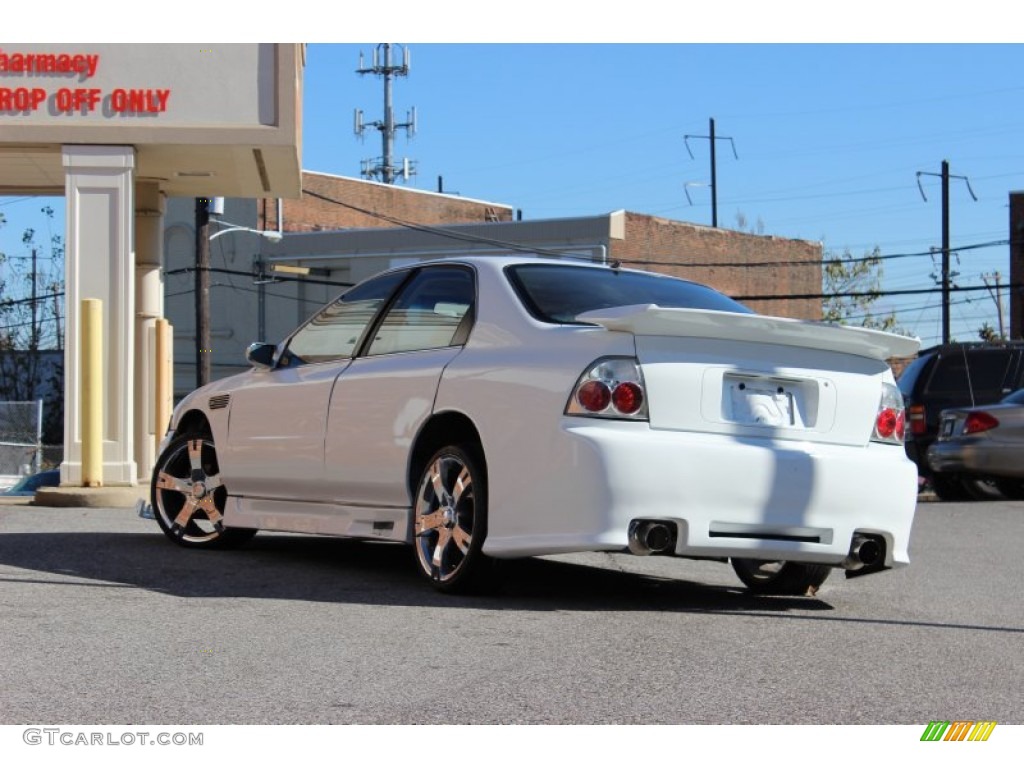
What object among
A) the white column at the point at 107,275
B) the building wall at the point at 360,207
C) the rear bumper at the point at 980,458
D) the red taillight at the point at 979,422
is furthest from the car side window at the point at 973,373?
the building wall at the point at 360,207

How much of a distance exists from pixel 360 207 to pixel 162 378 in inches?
1734

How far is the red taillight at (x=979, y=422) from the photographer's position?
16.6 m

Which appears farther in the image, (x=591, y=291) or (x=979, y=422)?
(x=979, y=422)

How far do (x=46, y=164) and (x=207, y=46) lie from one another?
8.38ft

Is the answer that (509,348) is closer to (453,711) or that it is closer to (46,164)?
(453,711)

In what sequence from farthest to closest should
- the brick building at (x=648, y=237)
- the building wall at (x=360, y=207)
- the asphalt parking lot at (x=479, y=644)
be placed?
the building wall at (x=360, y=207)
the brick building at (x=648, y=237)
the asphalt parking lot at (x=479, y=644)

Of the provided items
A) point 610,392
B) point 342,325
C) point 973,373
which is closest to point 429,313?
point 342,325

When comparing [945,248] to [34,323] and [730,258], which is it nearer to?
[730,258]

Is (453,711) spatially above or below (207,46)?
below

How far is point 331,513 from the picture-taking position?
25.9ft

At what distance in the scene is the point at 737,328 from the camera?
6668 mm

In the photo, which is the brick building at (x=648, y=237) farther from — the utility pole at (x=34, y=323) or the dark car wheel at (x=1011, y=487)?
the dark car wheel at (x=1011, y=487)

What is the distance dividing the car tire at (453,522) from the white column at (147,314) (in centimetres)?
948

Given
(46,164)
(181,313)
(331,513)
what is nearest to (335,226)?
(181,313)
